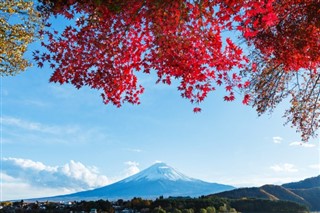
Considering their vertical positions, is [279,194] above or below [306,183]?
below

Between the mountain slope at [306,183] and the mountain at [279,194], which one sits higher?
the mountain slope at [306,183]

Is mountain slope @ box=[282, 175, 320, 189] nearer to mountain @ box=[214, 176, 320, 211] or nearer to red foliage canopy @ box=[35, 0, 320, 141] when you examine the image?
mountain @ box=[214, 176, 320, 211]

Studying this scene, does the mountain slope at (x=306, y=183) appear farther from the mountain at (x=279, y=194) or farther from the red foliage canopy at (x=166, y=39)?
the red foliage canopy at (x=166, y=39)

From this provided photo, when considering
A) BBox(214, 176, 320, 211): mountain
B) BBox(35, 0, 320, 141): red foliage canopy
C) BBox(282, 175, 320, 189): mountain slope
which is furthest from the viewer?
BBox(282, 175, 320, 189): mountain slope

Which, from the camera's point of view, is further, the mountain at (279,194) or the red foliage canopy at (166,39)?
the mountain at (279,194)

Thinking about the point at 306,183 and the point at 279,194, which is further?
the point at 306,183

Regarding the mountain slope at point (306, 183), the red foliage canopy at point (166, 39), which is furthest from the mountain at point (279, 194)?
the red foliage canopy at point (166, 39)

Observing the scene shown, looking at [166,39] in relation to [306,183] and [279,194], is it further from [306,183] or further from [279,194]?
[306,183]

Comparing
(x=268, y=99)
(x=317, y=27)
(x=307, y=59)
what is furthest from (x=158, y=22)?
(x=268, y=99)

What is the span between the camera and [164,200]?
117ft

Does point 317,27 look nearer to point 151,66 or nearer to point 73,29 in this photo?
point 151,66

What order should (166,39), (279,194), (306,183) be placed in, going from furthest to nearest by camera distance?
(306,183), (279,194), (166,39)

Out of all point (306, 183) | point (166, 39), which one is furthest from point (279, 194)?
point (166, 39)

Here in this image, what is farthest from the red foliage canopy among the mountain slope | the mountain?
the mountain slope
